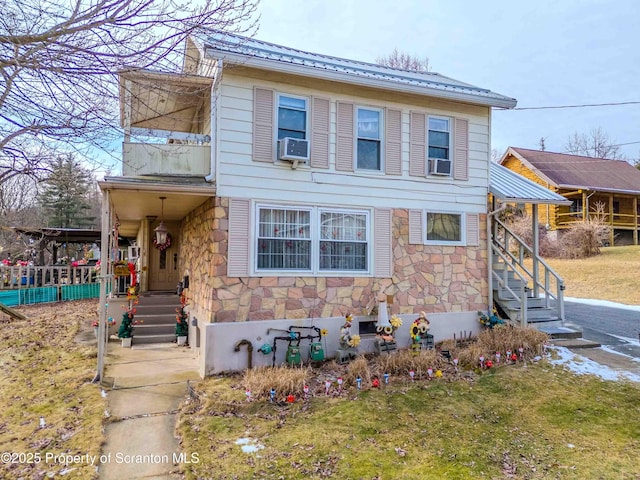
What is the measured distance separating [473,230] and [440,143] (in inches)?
80.8

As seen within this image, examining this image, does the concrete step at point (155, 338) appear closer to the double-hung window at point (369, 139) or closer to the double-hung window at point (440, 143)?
the double-hung window at point (369, 139)

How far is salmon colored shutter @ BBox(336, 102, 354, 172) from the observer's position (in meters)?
7.98

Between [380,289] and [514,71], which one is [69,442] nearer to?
[380,289]

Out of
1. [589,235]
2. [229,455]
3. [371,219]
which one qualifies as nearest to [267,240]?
[371,219]

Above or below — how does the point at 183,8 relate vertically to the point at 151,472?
above

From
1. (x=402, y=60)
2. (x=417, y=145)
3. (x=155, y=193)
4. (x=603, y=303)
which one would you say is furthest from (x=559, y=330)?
(x=402, y=60)

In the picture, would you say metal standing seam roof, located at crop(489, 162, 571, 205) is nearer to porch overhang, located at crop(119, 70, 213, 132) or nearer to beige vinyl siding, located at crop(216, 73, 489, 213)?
beige vinyl siding, located at crop(216, 73, 489, 213)

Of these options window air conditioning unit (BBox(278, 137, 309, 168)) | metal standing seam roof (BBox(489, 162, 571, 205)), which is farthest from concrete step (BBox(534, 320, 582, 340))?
window air conditioning unit (BBox(278, 137, 309, 168))

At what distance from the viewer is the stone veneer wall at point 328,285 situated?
6992mm

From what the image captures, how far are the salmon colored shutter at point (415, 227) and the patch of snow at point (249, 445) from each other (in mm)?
5219

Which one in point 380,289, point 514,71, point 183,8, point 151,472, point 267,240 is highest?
point 514,71

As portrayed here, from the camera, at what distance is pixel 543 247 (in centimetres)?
2139

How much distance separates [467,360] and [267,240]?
4.14m

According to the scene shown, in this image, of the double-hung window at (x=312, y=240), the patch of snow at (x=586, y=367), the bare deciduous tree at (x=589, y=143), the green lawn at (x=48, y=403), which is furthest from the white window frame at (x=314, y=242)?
the bare deciduous tree at (x=589, y=143)
